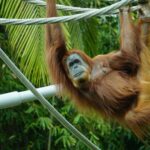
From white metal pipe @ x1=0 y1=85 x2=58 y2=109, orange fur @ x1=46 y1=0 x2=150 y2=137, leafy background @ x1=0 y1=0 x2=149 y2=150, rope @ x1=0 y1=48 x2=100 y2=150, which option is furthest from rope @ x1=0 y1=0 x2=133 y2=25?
leafy background @ x1=0 y1=0 x2=149 y2=150

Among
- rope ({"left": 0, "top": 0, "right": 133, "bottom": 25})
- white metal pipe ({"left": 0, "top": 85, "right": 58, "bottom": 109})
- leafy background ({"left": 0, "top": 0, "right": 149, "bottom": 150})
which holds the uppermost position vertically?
rope ({"left": 0, "top": 0, "right": 133, "bottom": 25})

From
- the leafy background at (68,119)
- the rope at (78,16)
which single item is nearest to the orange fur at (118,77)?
the rope at (78,16)

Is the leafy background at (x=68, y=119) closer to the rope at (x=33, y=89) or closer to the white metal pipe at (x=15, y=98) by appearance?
the white metal pipe at (x=15, y=98)

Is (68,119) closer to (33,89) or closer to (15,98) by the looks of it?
(15,98)

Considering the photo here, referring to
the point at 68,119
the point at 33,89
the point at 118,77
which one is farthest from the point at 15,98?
the point at 68,119

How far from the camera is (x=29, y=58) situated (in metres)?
4.27

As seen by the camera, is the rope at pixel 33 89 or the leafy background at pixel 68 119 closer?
the rope at pixel 33 89

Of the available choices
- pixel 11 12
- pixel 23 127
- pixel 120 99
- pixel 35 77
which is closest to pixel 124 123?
pixel 120 99

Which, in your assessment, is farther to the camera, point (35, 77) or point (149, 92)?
point (35, 77)

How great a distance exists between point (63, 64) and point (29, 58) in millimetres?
976

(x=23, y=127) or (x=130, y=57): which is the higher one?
(x=130, y=57)

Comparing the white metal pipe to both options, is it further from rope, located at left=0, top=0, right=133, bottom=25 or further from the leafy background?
the leafy background

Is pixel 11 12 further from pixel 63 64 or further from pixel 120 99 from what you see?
pixel 120 99

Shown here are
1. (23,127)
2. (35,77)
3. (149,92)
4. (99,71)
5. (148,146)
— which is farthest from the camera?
(23,127)
